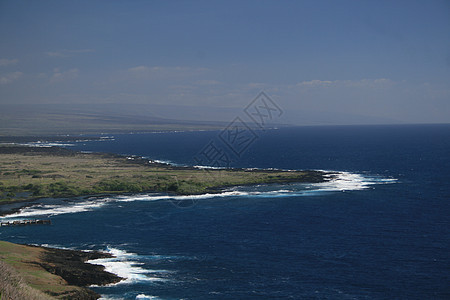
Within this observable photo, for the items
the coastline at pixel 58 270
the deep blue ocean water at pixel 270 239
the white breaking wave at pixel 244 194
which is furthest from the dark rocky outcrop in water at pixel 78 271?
the white breaking wave at pixel 244 194

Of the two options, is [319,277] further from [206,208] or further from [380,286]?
[206,208]

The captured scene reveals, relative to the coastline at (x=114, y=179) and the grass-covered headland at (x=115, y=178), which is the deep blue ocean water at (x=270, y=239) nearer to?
the coastline at (x=114, y=179)

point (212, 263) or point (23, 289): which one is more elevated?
point (23, 289)

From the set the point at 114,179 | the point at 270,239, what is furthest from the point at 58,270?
the point at 114,179

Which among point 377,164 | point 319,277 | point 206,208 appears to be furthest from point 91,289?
point 377,164

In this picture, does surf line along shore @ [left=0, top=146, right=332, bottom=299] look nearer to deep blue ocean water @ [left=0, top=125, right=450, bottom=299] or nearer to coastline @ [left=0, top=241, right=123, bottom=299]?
coastline @ [left=0, top=241, right=123, bottom=299]

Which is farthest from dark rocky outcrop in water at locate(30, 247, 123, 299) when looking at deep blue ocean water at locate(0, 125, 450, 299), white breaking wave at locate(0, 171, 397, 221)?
white breaking wave at locate(0, 171, 397, 221)
